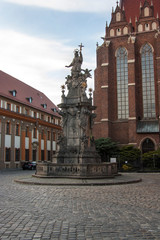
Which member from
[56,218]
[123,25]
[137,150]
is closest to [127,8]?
[123,25]

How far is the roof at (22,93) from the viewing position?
43.4 metres

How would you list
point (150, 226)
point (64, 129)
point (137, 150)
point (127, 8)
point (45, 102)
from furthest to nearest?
point (45, 102) < point (127, 8) < point (137, 150) < point (64, 129) < point (150, 226)

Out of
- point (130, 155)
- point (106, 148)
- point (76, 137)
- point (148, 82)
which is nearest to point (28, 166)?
point (106, 148)

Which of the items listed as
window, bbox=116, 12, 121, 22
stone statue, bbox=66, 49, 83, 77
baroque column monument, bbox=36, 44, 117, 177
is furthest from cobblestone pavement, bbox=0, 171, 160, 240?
window, bbox=116, 12, 121, 22

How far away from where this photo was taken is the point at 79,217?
7.24m

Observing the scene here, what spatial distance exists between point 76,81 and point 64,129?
4207 millimetres

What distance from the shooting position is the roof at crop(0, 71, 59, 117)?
4341 cm

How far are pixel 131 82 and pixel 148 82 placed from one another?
122 inches

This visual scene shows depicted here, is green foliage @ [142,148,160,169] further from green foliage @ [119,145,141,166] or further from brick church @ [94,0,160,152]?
brick church @ [94,0,160,152]

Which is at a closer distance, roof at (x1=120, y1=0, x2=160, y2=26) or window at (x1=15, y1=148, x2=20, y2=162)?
window at (x1=15, y1=148, x2=20, y2=162)

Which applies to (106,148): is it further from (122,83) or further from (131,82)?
(122,83)

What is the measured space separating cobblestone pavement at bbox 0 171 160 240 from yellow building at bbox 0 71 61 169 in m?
26.0

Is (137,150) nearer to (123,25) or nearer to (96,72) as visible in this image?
(96,72)

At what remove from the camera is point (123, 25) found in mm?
47500
